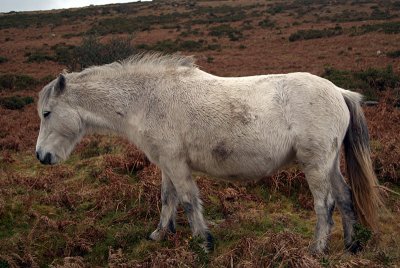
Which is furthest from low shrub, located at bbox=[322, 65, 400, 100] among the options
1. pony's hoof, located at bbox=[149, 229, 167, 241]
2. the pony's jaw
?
the pony's jaw

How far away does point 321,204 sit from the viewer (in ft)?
16.6

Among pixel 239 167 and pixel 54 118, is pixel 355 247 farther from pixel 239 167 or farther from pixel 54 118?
pixel 54 118

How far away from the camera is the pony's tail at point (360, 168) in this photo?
205 inches

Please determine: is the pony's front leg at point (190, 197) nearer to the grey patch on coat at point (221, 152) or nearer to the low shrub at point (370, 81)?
the grey patch on coat at point (221, 152)

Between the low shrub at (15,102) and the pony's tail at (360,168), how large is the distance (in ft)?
44.9

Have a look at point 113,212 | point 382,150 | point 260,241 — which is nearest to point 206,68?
point 382,150

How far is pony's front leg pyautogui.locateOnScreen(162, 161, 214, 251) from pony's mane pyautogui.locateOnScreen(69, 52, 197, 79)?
1434 mm

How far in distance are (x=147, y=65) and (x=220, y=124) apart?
1.49 metres

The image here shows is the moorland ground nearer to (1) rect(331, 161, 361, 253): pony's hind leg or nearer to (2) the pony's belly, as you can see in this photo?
(1) rect(331, 161, 361, 253): pony's hind leg

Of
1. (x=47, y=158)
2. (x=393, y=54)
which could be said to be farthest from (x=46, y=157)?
(x=393, y=54)

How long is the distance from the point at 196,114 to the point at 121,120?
3.63ft

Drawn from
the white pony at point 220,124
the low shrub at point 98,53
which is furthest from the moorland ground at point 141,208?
the low shrub at point 98,53

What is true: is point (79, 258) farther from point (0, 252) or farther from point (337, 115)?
point (337, 115)

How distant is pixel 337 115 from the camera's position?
4.94 meters
